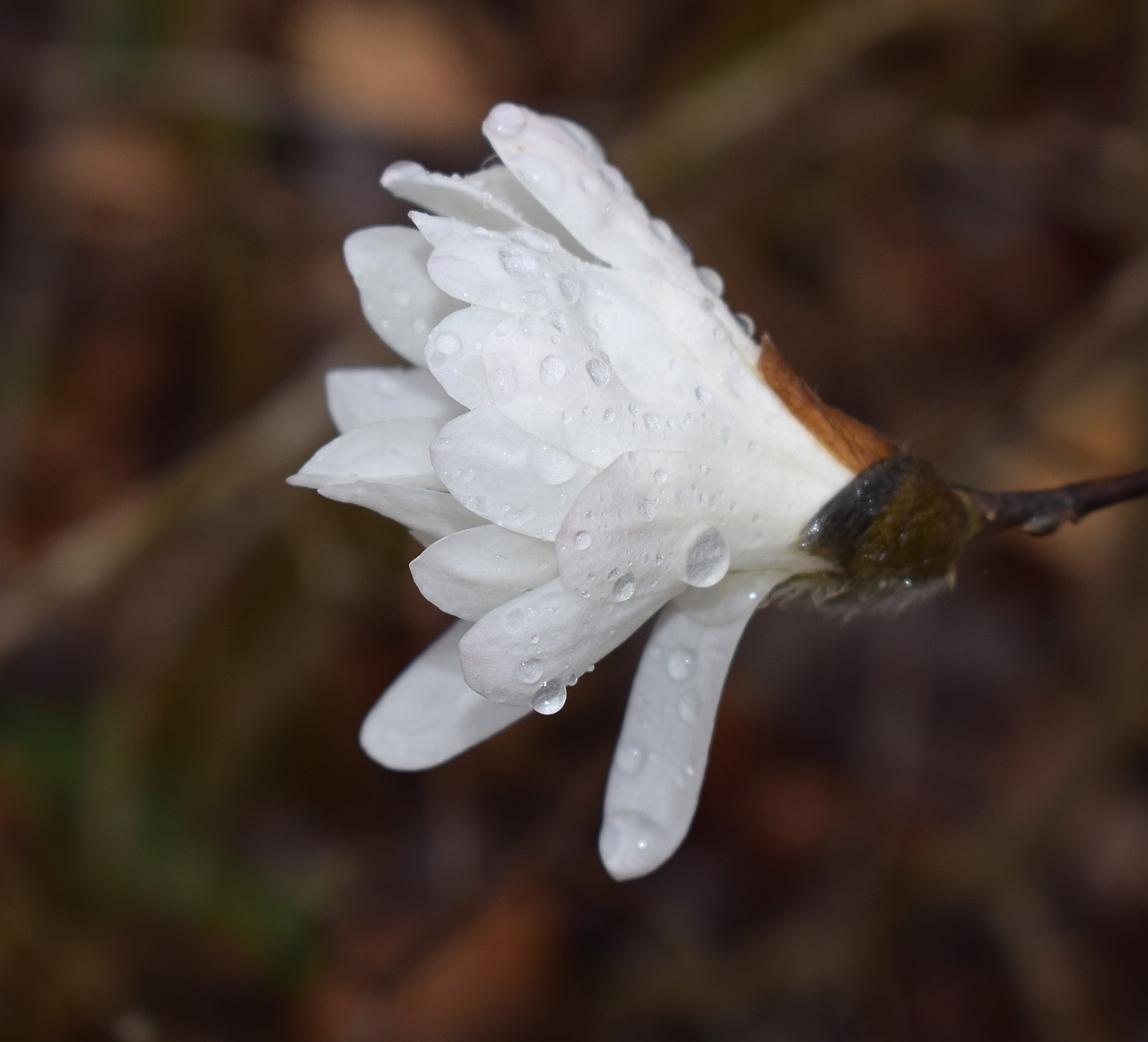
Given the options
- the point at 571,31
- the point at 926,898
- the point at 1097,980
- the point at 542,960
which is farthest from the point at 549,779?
the point at 571,31

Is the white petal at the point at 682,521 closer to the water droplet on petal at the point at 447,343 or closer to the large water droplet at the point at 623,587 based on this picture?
the large water droplet at the point at 623,587

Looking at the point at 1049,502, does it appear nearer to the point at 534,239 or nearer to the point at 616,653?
the point at 534,239

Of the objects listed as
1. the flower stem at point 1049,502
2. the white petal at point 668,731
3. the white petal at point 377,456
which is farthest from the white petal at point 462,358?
the flower stem at point 1049,502

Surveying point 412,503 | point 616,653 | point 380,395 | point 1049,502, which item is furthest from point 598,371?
point 616,653

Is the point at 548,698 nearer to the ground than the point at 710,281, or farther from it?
nearer to the ground

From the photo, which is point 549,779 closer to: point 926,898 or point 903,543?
point 926,898
